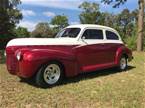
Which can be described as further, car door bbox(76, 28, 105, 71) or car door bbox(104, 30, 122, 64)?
car door bbox(104, 30, 122, 64)

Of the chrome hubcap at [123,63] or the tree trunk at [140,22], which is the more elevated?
the tree trunk at [140,22]

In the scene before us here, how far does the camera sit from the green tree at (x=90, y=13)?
65312 millimetres

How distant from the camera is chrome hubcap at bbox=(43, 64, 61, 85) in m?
9.08

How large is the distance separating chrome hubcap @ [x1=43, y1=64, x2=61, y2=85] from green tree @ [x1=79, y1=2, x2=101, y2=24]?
56.3 meters

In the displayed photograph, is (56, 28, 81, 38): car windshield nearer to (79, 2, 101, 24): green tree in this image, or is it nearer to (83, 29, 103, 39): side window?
(83, 29, 103, 39): side window

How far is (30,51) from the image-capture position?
8.73 m

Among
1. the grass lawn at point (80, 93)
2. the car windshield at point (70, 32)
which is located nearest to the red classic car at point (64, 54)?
the car windshield at point (70, 32)

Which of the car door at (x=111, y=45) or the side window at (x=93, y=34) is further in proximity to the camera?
the car door at (x=111, y=45)

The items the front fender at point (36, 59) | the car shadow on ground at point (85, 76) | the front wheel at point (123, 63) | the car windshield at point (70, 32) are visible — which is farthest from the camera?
the front wheel at point (123, 63)

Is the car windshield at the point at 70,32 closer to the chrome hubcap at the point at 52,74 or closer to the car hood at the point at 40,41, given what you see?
the car hood at the point at 40,41

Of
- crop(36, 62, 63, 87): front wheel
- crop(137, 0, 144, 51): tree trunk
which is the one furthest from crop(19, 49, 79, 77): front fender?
crop(137, 0, 144, 51): tree trunk

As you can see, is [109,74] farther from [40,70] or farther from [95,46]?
[40,70]

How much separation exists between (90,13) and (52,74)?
57449 millimetres

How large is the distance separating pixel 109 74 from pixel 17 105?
4708 millimetres
